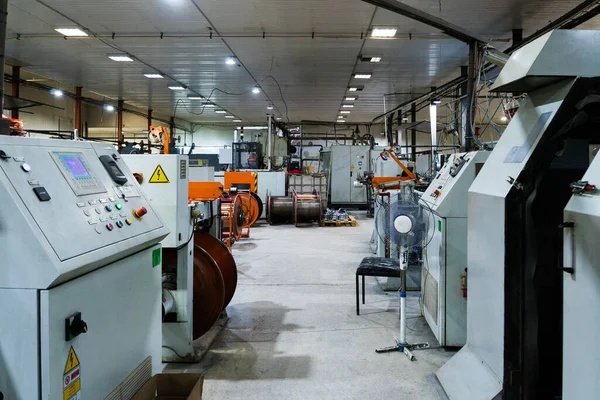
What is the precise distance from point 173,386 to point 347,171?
10560 millimetres

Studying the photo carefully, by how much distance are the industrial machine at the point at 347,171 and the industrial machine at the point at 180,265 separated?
9.00 m

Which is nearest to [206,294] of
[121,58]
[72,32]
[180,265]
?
[180,265]

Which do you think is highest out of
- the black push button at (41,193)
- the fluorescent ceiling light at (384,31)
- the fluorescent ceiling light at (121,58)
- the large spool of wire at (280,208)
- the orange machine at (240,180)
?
the fluorescent ceiling light at (121,58)

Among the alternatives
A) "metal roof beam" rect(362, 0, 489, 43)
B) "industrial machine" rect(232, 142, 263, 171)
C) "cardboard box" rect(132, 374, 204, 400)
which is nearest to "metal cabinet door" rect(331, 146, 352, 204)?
"industrial machine" rect(232, 142, 263, 171)

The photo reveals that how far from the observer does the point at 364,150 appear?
38.9ft

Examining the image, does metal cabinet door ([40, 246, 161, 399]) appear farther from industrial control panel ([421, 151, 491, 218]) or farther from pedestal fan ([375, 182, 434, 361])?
industrial control panel ([421, 151, 491, 218])

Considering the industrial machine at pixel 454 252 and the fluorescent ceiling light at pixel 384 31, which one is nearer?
the industrial machine at pixel 454 252

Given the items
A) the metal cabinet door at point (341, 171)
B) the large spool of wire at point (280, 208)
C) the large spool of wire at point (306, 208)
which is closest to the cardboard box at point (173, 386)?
the large spool of wire at point (306, 208)

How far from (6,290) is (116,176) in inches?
29.0

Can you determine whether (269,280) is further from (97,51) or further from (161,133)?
(97,51)

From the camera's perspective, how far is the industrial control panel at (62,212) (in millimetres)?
1160

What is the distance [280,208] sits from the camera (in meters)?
9.35

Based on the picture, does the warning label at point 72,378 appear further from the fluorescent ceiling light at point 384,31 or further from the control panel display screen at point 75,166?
the fluorescent ceiling light at point 384,31

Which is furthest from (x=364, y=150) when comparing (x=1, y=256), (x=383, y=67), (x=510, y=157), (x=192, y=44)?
(x=1, y=256)
